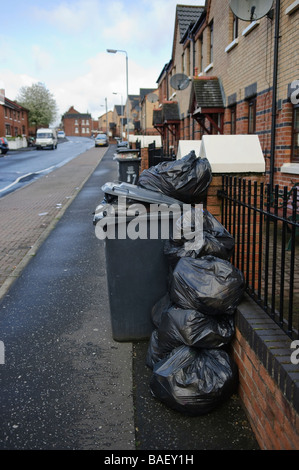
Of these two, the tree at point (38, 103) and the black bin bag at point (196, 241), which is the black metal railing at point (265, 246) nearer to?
the black bin bag at point (196, 241)

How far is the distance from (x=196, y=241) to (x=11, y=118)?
60.2 meters

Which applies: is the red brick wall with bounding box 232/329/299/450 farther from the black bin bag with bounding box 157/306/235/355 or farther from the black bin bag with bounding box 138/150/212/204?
the black bin bag with bounding box 138/150/212/204

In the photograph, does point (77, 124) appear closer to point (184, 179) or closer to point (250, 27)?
point (250, 27)

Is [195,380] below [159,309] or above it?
below

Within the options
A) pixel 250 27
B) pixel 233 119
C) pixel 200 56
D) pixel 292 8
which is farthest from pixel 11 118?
pixel 292 8

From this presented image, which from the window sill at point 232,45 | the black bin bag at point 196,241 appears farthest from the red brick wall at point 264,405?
the window sill at point 232,45

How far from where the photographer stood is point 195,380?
2.79m

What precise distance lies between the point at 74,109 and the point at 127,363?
145816mm

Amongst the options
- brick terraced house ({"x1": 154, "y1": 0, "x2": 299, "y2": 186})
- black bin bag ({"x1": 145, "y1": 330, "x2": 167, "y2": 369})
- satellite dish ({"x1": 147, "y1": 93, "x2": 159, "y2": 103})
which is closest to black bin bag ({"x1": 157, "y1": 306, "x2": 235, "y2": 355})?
black bin bag ({"x1": 145, "y1": 330, "x2": 167, "y2": 369})

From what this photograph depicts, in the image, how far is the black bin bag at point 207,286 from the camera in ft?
9.71

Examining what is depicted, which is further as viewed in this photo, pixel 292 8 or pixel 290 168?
pixel 290 168

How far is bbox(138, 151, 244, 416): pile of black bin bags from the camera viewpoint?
2816 mm

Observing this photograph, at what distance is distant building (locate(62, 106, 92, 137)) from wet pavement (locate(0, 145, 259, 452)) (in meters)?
132

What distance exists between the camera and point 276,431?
233 cm
